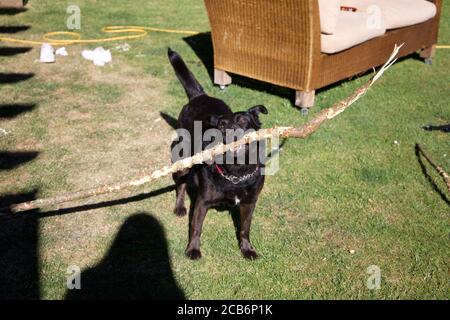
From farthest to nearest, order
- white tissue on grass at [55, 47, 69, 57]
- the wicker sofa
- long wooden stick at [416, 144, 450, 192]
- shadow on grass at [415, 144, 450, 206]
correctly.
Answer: white tissue on grass at [55, 47, 69, 57], the wicker sofa, long wooden stick at [416, 144, 450, 192], shadow on grass at [415, 144, 450, 206]

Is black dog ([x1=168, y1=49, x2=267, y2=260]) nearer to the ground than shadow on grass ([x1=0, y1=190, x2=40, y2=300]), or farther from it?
farther from it

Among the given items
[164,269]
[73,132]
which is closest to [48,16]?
[73,132]

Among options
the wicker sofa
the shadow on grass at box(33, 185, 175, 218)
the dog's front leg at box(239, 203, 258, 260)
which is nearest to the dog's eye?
the dog's front leg at box(239, 203, 258, 260)

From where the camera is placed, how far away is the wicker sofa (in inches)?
213

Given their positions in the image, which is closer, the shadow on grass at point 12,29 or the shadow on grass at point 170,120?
the shadow on grass at point 170,120

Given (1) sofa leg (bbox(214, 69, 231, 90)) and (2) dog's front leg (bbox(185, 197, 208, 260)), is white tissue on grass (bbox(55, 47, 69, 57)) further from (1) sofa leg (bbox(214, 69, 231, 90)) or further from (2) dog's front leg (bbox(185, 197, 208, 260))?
(2) dog's front leg (bbox(185, 197, 208, 260))

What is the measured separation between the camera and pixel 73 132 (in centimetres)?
522

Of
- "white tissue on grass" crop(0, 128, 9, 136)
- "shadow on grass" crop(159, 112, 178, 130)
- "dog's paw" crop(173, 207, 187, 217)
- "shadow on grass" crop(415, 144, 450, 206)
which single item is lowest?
"dog's paw" crop(173, 207, 187, 217)

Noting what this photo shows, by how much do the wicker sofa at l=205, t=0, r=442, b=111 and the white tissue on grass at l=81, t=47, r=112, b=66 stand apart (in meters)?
1.96

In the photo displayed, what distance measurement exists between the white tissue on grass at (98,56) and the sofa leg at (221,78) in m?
1.97

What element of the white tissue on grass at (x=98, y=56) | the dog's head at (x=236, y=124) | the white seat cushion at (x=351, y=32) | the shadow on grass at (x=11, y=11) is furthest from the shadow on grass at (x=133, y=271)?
the shadow on grass at (x=11, y=11)

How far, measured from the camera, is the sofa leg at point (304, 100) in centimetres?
576

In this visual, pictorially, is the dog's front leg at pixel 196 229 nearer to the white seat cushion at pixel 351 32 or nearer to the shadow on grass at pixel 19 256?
the shadow on grass at pixel 19 256
